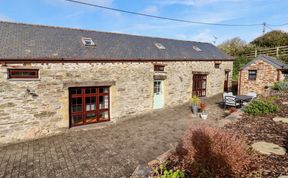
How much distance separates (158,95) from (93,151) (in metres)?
7.08

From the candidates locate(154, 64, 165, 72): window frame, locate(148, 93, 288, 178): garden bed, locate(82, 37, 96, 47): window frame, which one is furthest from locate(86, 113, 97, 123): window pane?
locate(148, 93, 288, 178): garden bed

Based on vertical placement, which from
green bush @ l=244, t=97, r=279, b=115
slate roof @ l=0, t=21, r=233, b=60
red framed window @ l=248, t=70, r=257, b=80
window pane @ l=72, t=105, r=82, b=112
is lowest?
window pane @ l=72, t=105, r=82, b=112

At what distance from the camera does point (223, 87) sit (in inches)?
765

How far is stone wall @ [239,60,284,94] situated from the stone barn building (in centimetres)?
551

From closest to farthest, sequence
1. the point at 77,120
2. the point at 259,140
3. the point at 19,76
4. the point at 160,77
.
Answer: the point at 259,140
the point at 19,76
the point at 77,120
the point at 160,77

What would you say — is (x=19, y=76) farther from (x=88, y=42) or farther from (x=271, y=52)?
(x=271, y=52)

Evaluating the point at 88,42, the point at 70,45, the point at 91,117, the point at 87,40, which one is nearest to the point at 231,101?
the point at 91,117

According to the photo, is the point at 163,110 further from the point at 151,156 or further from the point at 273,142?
the point at 273,142

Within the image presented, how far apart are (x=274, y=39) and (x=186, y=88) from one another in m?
22.9

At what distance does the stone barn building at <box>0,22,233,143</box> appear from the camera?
824cm

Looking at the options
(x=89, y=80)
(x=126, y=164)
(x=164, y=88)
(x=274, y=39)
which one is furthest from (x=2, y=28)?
(x=274, y=39)

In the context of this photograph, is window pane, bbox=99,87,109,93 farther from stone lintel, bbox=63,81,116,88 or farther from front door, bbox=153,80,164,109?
front door, bbox=153,80,164,109

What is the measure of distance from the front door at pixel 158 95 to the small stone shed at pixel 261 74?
8.26m

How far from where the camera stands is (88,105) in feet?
33.7
